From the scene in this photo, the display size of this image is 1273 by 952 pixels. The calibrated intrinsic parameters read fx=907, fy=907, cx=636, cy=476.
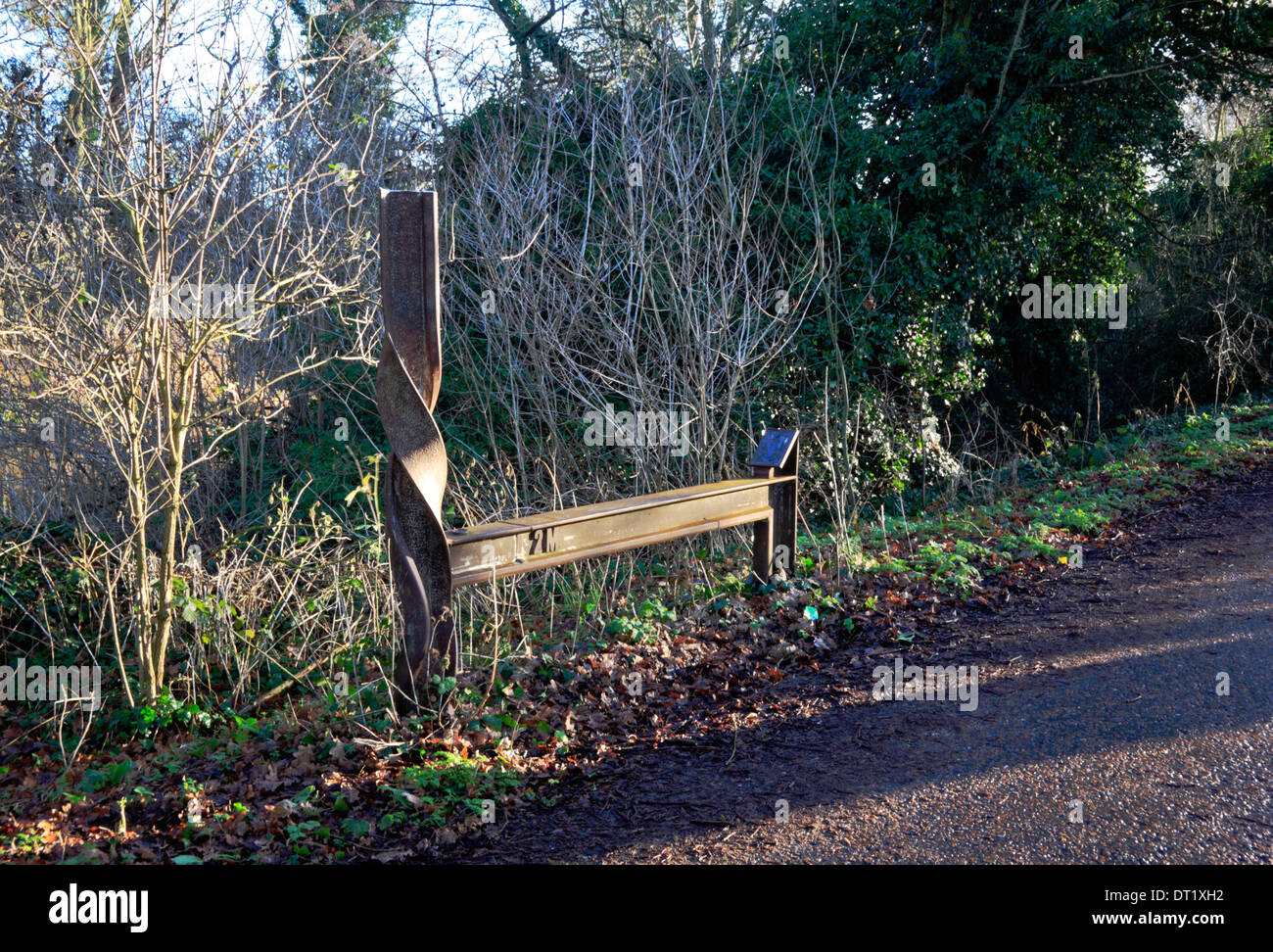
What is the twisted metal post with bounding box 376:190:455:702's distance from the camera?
4.72 metres

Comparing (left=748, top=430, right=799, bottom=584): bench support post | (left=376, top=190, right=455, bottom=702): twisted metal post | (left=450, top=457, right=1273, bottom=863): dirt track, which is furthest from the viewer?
(left=748, top=430, right=799, bottom=584): bench support post

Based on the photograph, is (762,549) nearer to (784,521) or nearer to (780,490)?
(784,521)

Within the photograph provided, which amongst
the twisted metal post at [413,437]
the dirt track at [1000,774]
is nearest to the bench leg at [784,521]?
the dirt track at [1000,774]

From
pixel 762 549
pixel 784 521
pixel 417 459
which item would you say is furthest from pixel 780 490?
pixel 417 459

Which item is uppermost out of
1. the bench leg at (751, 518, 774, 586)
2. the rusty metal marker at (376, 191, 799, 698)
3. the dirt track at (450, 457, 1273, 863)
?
the rusty metal marker at (376, 191, 799, 698)

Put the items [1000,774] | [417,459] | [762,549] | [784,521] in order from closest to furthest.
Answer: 1. [1000,774]
2. [417,459]
3. [762,549]
4. [784,521]

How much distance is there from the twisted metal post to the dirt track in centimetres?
115

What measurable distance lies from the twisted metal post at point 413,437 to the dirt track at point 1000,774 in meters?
1.15

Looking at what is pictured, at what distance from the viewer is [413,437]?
478cm

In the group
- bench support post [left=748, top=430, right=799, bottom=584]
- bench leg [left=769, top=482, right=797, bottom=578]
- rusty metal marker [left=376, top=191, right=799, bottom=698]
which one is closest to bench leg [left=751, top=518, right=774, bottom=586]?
bench support post [left=748, top=430, right=799, bottom=584]

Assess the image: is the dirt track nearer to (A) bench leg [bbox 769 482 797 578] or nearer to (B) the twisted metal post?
(B) the twisted metal post

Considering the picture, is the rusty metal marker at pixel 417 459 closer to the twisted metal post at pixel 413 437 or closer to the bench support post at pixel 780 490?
the twisted metal post at pixel 413 437

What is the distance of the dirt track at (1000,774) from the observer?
355 centimetres

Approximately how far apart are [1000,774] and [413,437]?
10.8ft
